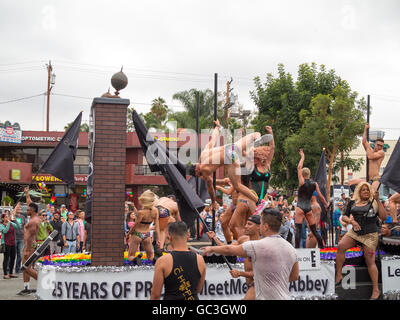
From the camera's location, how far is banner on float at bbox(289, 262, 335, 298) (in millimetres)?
8609

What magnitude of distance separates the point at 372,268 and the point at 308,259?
122 cm

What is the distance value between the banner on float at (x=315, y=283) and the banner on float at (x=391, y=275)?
1.02 metres

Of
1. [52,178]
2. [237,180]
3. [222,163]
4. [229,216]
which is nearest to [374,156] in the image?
[229,216]

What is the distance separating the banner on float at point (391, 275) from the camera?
29.3ft

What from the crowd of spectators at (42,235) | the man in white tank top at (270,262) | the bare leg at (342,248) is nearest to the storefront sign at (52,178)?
the crowd of spectators at (42,235)

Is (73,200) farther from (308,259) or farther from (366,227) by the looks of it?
(366,227)

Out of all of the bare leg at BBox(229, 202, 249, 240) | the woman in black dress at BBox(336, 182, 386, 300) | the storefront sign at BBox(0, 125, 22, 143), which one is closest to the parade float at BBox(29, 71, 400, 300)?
the woman in black dress at BBox(336, 182, 386, 300)

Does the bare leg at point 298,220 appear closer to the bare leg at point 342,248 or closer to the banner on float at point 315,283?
the bare leg at point 342,248

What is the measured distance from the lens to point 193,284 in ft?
14.7

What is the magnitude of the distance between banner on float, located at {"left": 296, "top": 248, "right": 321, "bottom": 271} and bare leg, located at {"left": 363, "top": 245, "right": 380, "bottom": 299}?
0.91m

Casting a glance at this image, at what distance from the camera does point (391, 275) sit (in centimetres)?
900

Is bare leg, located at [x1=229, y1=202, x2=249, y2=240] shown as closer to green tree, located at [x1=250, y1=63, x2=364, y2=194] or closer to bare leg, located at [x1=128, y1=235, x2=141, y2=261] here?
bare leg, located at [x1=128, y1=235, x2=141, y2=261]
